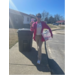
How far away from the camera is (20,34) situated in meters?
4.72
